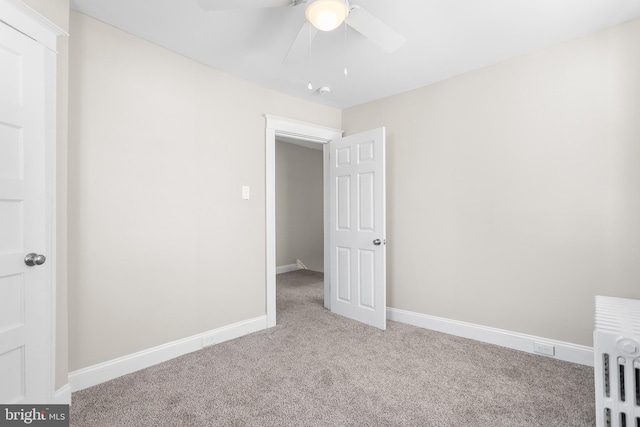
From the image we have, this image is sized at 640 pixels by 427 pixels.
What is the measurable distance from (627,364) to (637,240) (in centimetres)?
111

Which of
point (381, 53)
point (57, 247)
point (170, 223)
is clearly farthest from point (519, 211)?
point (57, 247)

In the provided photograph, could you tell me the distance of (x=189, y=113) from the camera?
2502 mm

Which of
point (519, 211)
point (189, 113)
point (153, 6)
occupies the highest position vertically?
point (153, 6)

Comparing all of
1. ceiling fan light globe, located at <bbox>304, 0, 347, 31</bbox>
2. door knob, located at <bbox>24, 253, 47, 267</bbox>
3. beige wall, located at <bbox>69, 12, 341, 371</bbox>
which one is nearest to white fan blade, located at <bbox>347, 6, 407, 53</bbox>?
ceiling fan light globe, located at <bbox>304, 0, 347, 31</bbox>

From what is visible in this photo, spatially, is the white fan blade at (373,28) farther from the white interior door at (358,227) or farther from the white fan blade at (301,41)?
the white interior door at (358,227)

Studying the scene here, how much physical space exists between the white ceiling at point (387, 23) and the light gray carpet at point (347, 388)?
92.7 inches

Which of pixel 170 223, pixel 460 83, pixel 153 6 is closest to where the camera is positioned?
pixel 153 6

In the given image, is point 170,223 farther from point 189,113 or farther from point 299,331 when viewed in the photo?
point 299,331

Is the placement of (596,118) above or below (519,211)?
above

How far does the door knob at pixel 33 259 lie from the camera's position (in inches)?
58.7

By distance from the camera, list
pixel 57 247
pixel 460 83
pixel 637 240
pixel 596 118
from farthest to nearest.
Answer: pixel 460 83 < pixel 596 118 < pixel 637 240 < pixel 57 247

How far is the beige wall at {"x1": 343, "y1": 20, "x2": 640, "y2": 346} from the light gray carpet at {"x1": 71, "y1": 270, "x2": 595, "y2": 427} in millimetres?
489

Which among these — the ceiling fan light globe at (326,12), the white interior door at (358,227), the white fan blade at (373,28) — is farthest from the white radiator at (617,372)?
the ceiling fan light globe at (326,12)

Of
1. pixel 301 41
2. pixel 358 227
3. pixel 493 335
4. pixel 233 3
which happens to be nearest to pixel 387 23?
pixel 301 41
